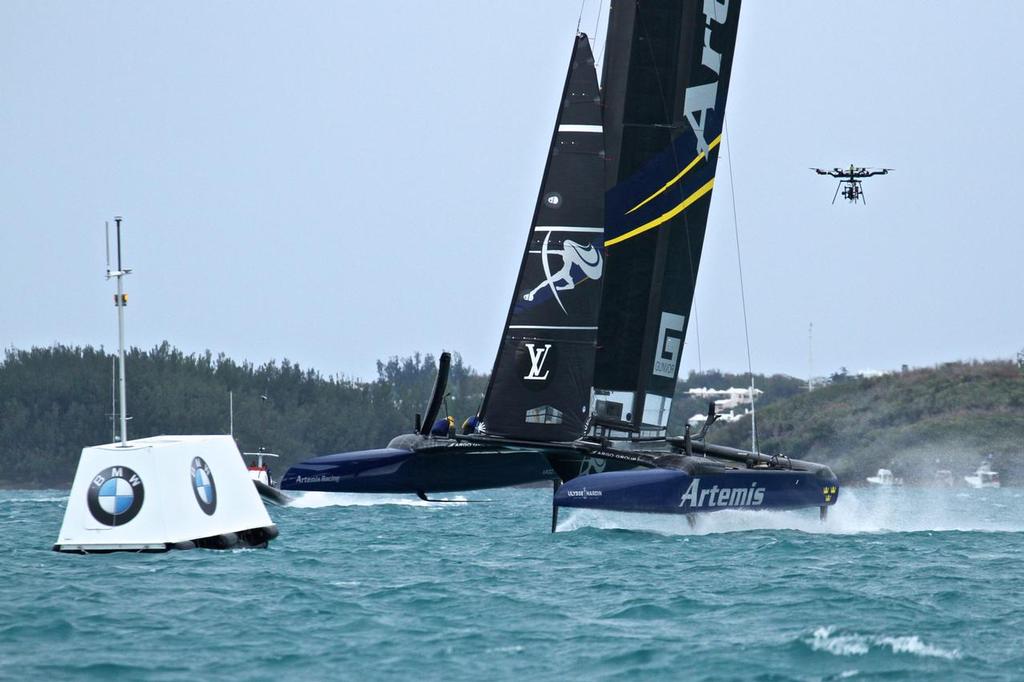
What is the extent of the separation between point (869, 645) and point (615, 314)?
11.9 m

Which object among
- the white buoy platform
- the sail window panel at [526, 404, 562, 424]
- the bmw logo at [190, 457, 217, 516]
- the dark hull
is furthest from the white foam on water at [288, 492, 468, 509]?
the white buoy platform

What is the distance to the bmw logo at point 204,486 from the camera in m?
15.8

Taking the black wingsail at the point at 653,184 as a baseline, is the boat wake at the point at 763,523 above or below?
below

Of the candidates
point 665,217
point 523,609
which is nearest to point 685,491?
point 665,217

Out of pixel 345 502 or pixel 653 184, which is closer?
pixel 653 184

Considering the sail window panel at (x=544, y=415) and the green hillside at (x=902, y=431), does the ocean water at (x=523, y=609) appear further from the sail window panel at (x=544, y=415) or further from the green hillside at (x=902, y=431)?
the green hillside at (x=902, y=431)

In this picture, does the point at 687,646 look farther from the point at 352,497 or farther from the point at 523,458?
the point at 352,497

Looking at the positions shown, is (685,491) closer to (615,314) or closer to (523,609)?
(615,314)

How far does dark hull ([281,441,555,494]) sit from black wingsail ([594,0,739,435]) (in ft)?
6.01

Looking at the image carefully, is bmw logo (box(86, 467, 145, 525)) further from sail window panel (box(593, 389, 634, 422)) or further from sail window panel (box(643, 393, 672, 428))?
sail window panel (box(643, 393, 672, 428))

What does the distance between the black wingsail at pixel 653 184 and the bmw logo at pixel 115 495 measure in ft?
28.3

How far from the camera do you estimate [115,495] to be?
49.9 ft

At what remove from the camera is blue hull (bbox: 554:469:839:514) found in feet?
61.4

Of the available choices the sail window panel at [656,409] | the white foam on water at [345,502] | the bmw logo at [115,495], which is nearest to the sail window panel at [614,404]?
the sail window panel at [656,409]
